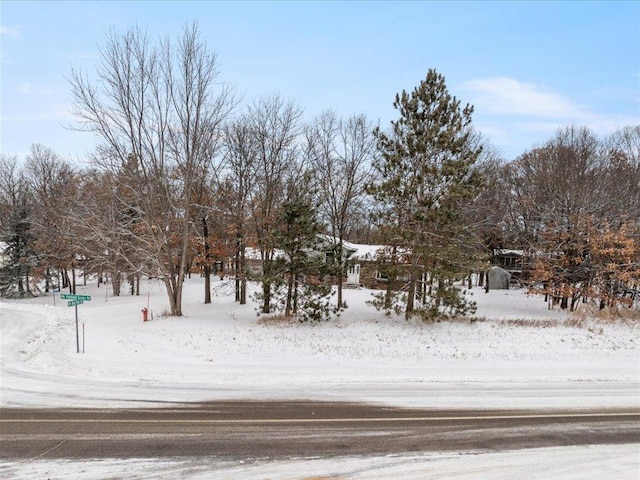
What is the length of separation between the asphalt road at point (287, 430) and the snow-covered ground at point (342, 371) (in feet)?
1.24

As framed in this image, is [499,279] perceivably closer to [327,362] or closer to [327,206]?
→ [327,206]

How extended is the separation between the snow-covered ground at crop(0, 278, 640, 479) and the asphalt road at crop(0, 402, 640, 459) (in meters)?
0.38

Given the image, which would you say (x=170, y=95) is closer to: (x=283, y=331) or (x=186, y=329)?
(x=186, y=329)

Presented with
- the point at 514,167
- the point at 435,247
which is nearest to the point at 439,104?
the point at 435,247

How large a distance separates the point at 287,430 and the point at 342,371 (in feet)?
16.4

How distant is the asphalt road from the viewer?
6641 mm

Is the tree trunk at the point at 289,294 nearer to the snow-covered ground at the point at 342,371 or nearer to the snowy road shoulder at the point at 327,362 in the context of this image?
the snow-covered ground at the point at 342,371

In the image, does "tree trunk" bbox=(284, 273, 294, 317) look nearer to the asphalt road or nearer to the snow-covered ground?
the snow-covered ground

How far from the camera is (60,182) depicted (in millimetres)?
42938

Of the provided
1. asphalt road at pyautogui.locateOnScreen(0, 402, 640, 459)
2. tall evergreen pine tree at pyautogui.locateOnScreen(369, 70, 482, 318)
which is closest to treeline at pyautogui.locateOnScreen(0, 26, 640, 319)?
tall evergreen pine tree at pyautogui.locateOnScreen(369, 70, 482, 318)

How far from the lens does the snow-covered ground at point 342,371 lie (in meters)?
6.17

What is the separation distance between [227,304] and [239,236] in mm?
4648

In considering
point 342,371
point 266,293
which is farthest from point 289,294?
point 342,371

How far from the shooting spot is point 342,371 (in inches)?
484
